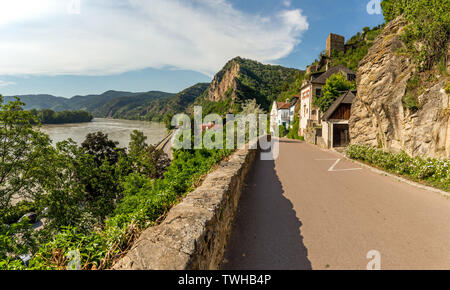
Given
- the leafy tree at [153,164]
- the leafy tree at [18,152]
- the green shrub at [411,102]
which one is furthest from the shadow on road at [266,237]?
the leafy tree at [153,164]

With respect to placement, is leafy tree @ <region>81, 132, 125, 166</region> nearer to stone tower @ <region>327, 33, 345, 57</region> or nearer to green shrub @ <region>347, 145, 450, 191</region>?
green shrub @ <region>347, 145, 450, 191</region>

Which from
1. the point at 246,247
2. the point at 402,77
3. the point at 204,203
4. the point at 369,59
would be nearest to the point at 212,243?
the point at 204,203

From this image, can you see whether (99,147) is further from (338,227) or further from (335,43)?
(335,43)

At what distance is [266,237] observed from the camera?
13.3 ft

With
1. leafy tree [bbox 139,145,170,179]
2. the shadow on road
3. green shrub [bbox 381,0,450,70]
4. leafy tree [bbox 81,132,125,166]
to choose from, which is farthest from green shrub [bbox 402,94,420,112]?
leafy tree [bbox 81,132,125,166]

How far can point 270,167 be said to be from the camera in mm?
10609

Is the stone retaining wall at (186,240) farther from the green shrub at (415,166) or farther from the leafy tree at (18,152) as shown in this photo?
the leafy tree at (18,152)

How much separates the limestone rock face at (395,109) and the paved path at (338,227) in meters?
2.46

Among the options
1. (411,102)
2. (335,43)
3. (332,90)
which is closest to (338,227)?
(411,102)

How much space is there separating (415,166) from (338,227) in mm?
5842

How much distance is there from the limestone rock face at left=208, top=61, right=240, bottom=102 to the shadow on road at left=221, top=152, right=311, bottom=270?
125m

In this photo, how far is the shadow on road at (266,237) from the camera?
131 inches
